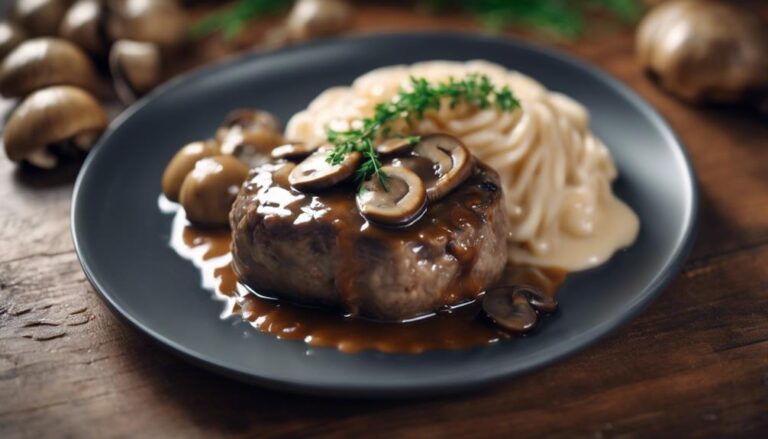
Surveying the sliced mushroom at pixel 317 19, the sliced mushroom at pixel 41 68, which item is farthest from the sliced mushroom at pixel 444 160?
the sliced mushroom at pixel 41 68

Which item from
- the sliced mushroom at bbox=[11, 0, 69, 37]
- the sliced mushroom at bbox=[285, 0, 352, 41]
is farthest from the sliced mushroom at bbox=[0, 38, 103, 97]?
the sliced mushroom at bbox=[285, 0, 352, 41]

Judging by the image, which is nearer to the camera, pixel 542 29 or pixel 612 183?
pixel 612 183

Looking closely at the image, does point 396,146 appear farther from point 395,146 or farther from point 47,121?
point 47,121

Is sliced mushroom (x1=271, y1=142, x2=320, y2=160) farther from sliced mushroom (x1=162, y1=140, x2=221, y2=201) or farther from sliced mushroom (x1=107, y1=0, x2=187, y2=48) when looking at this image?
sliced mushroom (x1=107, y1=0, x2=187, y2=48)

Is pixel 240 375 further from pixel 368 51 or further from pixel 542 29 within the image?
pixel 542 29

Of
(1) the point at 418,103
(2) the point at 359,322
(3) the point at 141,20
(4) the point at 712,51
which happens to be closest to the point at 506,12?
(4) the point at 712,51

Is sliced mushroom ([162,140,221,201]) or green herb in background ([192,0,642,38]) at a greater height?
sliced mushroom ([162,140,221,201])

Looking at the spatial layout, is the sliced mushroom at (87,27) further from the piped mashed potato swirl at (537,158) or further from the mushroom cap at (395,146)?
the mushroom cap at (395,146)

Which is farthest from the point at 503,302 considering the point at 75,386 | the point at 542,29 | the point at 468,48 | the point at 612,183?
the point at 542,29
